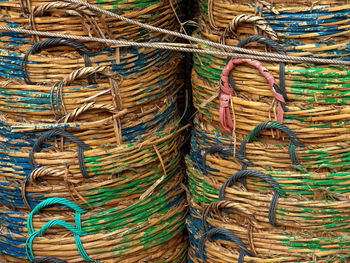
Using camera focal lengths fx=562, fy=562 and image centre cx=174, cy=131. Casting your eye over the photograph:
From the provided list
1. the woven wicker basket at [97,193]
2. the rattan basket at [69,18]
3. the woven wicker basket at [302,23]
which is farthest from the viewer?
the woven wicker basket at [97,193]

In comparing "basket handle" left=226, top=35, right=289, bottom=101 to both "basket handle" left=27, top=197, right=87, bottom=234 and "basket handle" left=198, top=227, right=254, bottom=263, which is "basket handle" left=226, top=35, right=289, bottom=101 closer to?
"basket handle" left=198, top=227, right=254, bottom=263

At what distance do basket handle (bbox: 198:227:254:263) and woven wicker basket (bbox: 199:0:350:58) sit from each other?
24.5 inches

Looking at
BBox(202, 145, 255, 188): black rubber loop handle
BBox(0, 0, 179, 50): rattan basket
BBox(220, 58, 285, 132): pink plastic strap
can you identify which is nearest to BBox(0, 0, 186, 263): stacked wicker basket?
BBox(0, 0, 179, 50): rattan basket

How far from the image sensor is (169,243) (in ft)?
7.09

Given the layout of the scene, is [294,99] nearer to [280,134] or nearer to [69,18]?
[280,134]

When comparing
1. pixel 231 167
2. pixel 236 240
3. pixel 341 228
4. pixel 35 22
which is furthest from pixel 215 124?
pixel 35 22

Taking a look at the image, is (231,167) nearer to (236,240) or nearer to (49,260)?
(236,240)

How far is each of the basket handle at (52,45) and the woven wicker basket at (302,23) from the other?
48 cm

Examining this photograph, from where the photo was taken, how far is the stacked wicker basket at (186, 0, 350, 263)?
170cm

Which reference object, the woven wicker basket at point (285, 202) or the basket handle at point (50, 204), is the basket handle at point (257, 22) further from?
the basket handle at point (50, 204)

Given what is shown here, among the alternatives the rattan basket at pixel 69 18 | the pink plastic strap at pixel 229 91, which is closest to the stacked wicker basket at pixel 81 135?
the rattan basket at pixel 69 18

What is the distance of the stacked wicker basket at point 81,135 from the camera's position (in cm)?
184

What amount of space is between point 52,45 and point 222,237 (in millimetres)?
860

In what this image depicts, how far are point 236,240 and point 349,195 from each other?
389 mm
